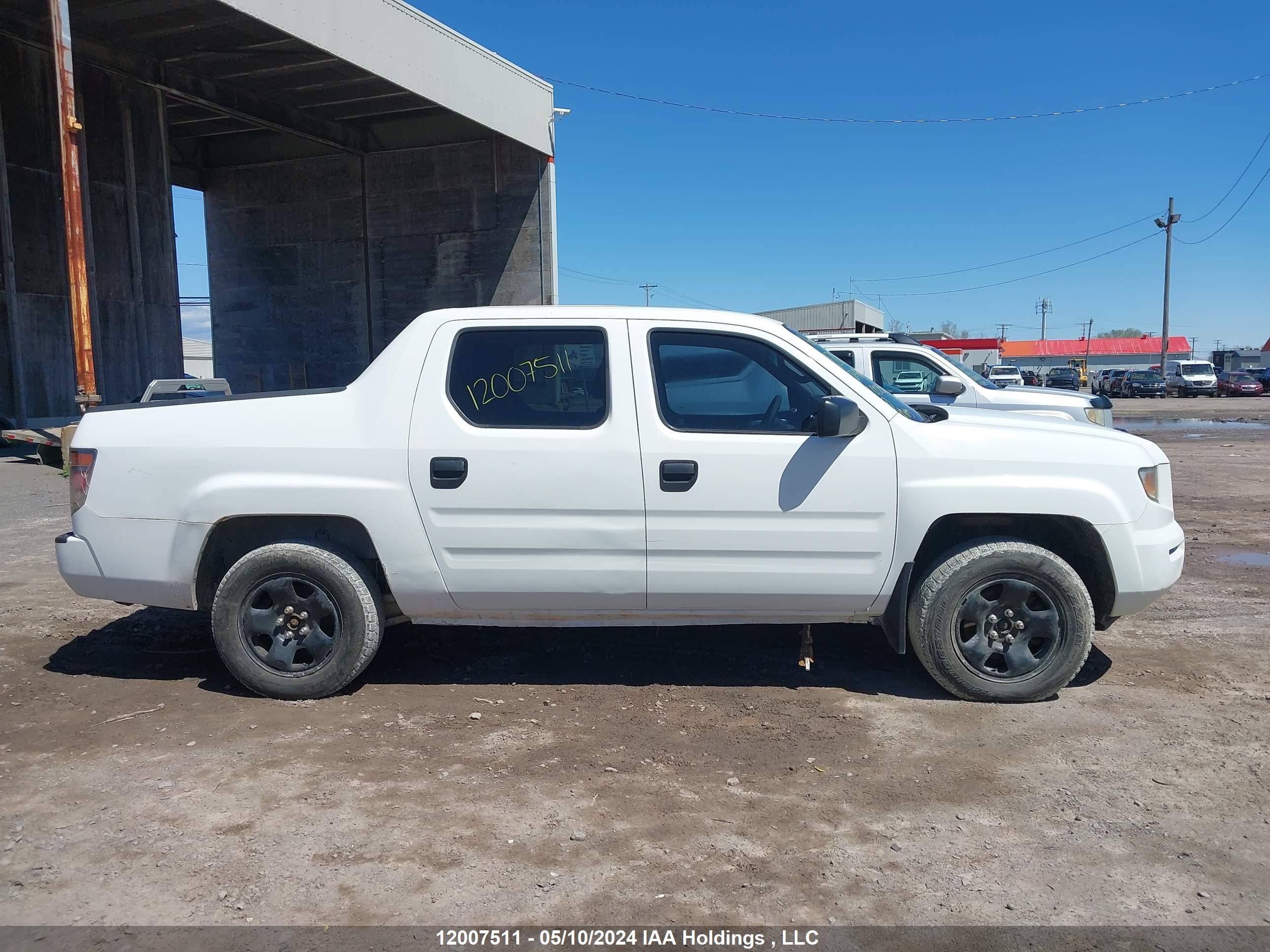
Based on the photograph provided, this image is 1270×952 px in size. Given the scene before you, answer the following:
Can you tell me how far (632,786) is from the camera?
372 centimetres

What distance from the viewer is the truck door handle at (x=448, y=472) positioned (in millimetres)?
4480

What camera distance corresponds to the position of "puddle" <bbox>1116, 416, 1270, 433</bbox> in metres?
Result: 25.0

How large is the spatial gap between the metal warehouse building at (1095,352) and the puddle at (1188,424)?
6751 cm

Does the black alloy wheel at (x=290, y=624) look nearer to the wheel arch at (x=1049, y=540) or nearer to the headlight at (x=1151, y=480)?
the wheel arch at (x=1049, y=540)

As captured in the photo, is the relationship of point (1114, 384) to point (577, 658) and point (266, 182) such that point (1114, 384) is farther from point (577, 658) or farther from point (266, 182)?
point (577, 658)

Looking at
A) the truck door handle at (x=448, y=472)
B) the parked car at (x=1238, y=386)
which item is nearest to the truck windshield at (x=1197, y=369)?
the parked car at (x=1238, y=386)

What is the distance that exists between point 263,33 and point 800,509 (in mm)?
18496

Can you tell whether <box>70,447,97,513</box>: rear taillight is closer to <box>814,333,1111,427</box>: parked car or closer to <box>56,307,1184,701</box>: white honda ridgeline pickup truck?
<box>56,307,1184,701</box>: white honda ridgeline pickup truck

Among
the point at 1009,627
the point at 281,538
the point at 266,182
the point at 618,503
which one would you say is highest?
the point at 266,182

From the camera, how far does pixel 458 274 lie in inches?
1013

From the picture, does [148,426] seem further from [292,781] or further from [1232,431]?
[1232,431]

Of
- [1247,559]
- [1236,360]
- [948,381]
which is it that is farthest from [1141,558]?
[1236,360]

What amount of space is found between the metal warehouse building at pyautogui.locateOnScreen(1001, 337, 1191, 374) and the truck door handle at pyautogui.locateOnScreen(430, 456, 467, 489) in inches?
3795

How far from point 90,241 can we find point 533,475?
19996 mm
